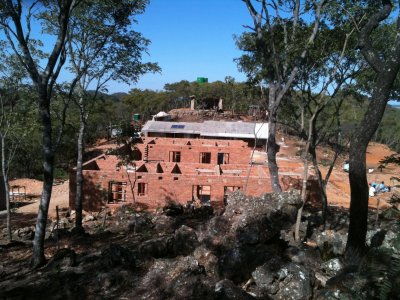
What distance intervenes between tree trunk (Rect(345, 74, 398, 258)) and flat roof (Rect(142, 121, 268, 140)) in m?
31.5

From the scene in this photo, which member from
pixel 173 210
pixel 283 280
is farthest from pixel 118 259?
pixel 173 210

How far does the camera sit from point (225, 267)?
22.2 feet

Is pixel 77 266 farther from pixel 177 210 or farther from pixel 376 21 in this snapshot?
pixel 177 210

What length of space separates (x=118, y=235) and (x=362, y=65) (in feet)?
33.2

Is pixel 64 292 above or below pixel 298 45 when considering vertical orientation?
below

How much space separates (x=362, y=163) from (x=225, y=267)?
3112mm

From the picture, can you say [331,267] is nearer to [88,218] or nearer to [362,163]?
[362,163]

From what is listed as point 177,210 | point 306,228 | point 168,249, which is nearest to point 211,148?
point 177,210

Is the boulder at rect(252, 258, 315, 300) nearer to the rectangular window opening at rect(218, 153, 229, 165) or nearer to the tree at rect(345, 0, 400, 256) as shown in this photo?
the tree at rect(345, 0, 400, 256)

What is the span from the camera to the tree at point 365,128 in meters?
5.06

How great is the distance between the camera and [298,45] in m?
10.4

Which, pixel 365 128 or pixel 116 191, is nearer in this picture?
pixel 365 128

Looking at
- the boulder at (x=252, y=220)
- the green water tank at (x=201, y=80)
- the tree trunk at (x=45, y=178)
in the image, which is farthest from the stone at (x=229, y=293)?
the green water tank at (x=201, y=80)

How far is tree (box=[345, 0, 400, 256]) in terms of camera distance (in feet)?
16.6
